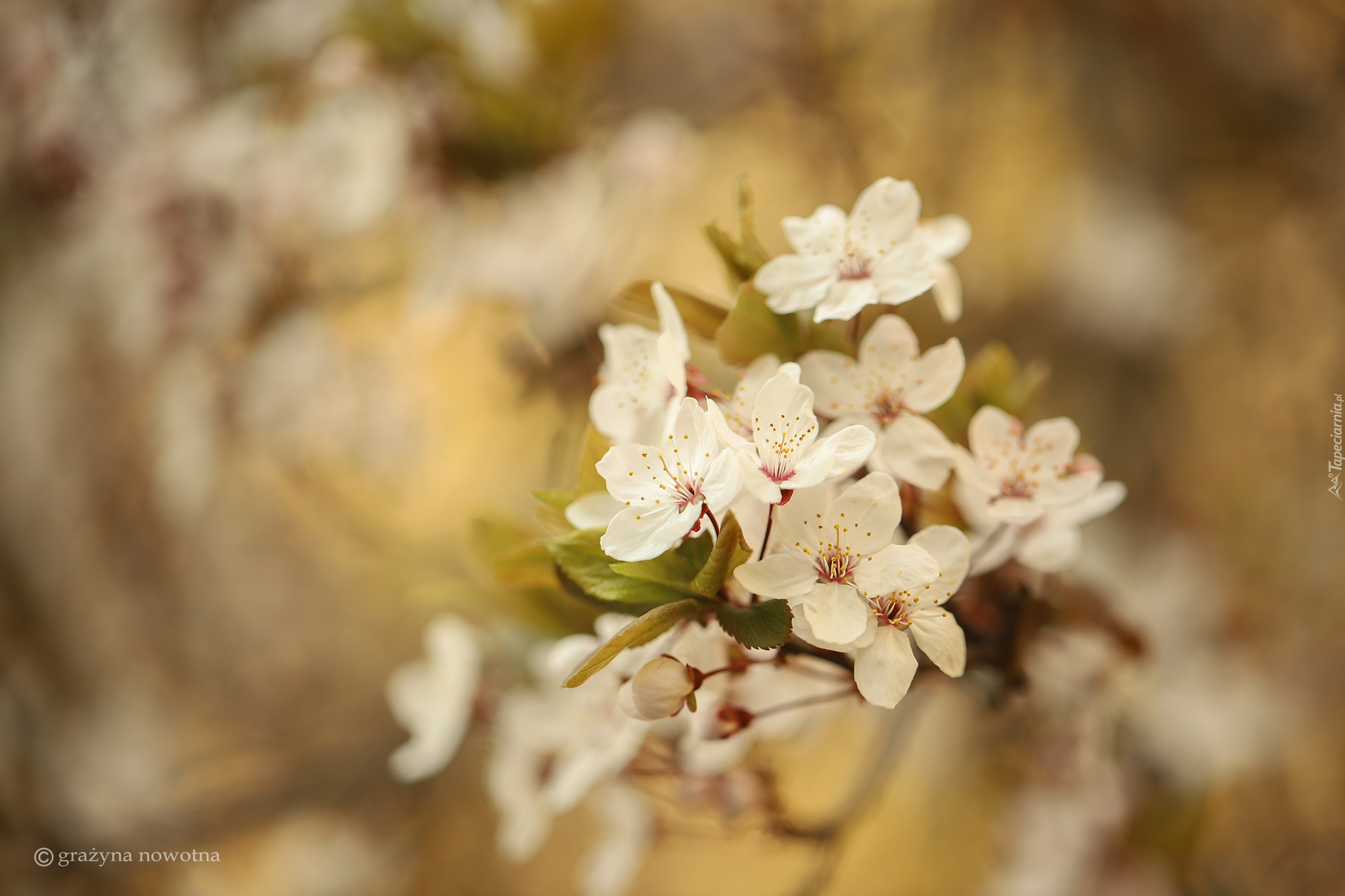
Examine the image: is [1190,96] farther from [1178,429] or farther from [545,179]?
[545,179]

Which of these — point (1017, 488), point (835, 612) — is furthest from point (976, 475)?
point (835, 612)

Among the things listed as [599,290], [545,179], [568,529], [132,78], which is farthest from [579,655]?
[132,78]

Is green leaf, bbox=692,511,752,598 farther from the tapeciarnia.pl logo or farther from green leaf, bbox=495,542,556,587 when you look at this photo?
the tapeciarnia.pl logo

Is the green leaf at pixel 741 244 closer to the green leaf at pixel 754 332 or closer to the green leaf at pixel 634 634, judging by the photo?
the green leaf at pixel 754 332

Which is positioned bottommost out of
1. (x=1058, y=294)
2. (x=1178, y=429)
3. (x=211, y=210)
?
(x=1178, y=429)

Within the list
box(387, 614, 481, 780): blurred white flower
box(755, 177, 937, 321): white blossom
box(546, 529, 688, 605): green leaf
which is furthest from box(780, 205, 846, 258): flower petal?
box(387, 614, 481, 780): blurred white flower

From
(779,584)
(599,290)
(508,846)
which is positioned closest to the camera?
(779,584)

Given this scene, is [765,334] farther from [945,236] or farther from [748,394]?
[945,236]
